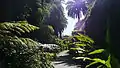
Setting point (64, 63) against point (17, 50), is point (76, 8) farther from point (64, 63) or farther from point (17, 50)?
point (17, 50)

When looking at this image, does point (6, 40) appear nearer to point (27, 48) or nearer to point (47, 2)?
point (27, 48)

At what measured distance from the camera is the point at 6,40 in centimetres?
466

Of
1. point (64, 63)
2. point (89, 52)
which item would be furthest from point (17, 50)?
point (64, 63)

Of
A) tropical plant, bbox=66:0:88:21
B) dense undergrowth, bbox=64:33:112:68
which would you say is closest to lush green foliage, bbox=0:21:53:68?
dense undergrowth, bbox=64:33:112:68

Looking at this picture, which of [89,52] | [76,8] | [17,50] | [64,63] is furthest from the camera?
[76,8]

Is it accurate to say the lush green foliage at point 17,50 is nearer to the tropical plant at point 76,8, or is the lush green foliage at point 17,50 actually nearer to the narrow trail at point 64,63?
the narrow trail at point 64,63

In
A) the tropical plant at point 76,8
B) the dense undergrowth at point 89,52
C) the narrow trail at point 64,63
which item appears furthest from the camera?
the tropical plant at point 76,8

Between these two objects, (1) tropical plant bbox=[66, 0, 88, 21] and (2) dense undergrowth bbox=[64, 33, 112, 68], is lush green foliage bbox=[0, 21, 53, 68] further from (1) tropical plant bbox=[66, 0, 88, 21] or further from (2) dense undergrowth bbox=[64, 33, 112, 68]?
(1) tropical plant bbox=[66, 0, 88, 21]

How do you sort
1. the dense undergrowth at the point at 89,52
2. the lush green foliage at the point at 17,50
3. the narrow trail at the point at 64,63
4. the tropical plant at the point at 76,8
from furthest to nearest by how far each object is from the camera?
the tropical plant at the point at 76,8, the narrow trail at the point at 64,63, the lush green foliage at the point at 17,50, the dense undergrowth at the point at 89,52

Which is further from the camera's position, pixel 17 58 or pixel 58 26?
pixel 58 26

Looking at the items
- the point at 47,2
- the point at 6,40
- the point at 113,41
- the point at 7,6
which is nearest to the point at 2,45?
the point at 6,40

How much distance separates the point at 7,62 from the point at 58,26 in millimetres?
49446

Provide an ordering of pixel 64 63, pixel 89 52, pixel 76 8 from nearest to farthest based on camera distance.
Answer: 1. pixel 89 52
2. pixel 64 63
3. pixel 76 8

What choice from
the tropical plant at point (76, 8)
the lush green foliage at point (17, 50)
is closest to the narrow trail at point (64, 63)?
the lush green foliage at point (17, 50)
